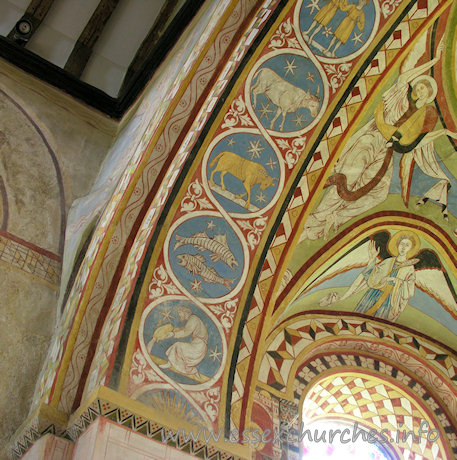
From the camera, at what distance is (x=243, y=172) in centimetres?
471

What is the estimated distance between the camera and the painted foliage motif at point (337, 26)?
4.83 metres

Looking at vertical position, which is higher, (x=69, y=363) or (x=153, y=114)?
(x=153, y=114)

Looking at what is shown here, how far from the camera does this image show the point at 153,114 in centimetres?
505

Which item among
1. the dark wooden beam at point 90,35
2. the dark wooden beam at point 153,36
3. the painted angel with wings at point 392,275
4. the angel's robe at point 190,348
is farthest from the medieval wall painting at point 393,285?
the dark wooden beam at point 90,35

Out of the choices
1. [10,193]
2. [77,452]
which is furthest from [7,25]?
[77,452]

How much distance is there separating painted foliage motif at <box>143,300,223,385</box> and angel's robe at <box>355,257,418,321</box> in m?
2.60

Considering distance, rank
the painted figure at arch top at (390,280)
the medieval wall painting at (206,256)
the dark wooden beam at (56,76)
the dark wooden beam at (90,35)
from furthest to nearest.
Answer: the dark wooden beam at (90,35) → the painted figure at arch top at (390,280) → the dark wooden beam at (56,76) → the medieval wall painting at (206,256)

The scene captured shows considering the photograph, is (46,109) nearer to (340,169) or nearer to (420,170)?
(340,169)

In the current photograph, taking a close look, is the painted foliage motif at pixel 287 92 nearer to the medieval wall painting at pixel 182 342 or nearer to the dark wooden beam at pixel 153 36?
the medieval wall painting at pixel 182 342

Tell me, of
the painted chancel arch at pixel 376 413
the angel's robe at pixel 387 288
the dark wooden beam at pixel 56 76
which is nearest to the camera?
the dark wooden beam at pixel 56 76

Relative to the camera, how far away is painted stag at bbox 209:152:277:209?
4.62 meters

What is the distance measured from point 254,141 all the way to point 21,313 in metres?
2.02

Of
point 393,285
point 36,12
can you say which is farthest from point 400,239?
point 36,12

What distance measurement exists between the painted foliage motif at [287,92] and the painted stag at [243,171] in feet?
1.07
